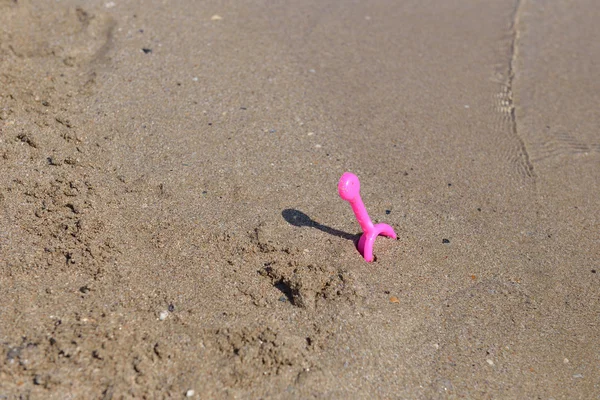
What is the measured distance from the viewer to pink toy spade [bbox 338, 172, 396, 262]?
2.47 m

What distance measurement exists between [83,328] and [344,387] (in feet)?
3.01

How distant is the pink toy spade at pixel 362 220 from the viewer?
8.09ft

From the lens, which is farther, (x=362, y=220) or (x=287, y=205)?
(x=287, y=205)

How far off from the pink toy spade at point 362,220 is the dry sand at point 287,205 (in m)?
0.06

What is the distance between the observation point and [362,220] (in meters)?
2.65

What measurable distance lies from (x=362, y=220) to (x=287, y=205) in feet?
1.46

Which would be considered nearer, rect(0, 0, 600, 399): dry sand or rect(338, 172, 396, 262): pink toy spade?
rect(0, 0, 600, 399): dry sand

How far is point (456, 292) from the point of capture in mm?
2652

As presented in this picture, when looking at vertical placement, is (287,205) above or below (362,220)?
below

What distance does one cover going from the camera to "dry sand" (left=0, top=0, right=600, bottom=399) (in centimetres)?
225

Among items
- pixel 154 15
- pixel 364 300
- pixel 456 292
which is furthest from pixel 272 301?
pixel 154 15

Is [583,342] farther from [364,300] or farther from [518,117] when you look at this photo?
[518,117]

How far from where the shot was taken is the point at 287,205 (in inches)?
116

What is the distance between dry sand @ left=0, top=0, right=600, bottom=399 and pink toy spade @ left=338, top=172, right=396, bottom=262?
0.06 metres
